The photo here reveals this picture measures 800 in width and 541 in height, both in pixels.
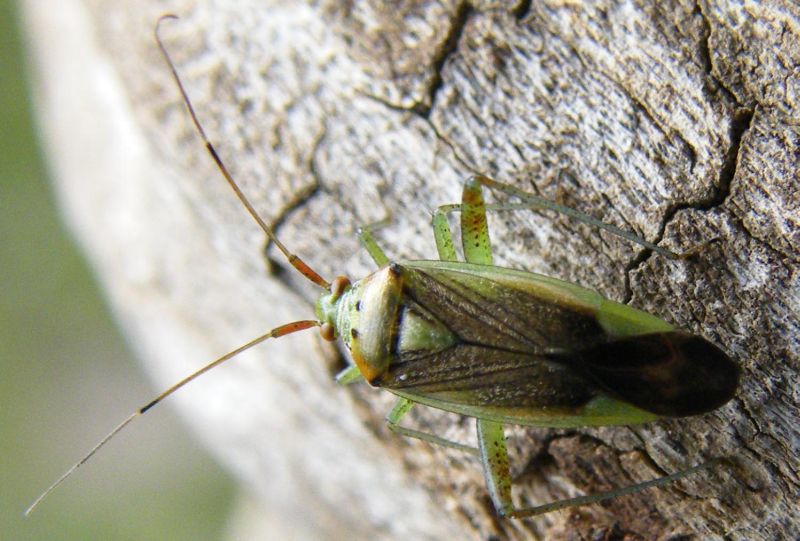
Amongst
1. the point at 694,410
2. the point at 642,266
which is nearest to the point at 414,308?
the point at 642,266

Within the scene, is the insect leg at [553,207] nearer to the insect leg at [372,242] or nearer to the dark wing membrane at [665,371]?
the dark wing membrane at [665,371]

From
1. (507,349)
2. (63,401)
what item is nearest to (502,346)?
(507,349)

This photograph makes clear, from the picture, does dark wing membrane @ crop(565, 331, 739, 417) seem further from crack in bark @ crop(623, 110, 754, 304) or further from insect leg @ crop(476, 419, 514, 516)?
insect leg @ crop(476, 419, 514, 516)

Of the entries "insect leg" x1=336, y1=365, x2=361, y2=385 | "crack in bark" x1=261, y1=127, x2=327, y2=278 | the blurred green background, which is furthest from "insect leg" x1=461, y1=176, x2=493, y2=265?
the blurred green background

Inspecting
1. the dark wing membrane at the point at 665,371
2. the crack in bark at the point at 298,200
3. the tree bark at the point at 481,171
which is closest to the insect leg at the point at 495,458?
the tree bark at the point at 481,171

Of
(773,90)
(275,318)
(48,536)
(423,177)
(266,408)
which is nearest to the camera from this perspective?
(773,90)

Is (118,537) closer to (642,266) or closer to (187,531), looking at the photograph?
(187,531)
